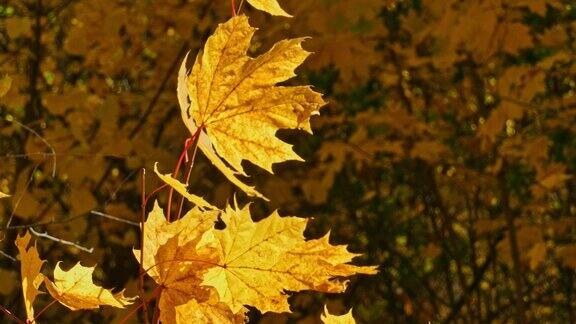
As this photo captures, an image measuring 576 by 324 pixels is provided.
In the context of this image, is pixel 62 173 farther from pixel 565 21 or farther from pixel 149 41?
pixel 565 21

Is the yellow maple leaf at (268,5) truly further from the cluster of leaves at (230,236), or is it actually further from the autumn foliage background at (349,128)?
the autumn foliage background at (349,128)

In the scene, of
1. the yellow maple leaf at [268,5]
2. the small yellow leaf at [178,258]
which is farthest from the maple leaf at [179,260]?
the yellow maple leaf at [268,5]

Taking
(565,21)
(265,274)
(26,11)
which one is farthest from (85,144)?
(265,274)

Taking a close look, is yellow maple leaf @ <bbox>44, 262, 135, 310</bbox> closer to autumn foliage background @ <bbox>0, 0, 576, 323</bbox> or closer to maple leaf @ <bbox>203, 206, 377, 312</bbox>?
maple leaf @ <bbox>203, 206, 377, 312</bbox>

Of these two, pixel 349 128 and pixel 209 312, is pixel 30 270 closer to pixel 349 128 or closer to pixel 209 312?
pixel 209 312

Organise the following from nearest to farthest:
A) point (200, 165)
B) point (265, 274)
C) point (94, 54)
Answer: point (265, 274) < point (94, 54) < point (200, 165)

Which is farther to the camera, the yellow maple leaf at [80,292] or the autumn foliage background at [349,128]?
the autumn foliage background at [349,128]
